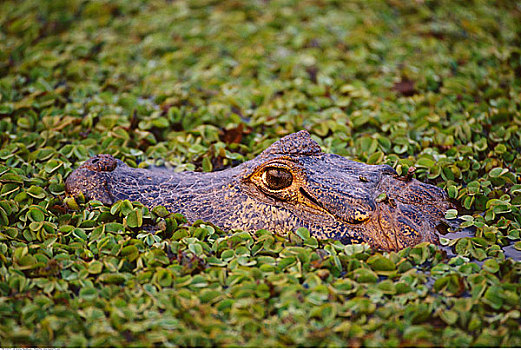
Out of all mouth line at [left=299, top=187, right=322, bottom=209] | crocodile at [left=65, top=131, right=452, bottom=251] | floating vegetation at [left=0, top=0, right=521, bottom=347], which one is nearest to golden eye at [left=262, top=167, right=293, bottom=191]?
crocodile at [left=65, top=131, right=452, bottom=251]


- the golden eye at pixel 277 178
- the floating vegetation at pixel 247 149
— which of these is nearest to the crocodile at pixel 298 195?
the golden eye at pixel 277 178

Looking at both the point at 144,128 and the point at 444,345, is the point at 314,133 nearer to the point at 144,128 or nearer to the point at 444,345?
the point at 144,128

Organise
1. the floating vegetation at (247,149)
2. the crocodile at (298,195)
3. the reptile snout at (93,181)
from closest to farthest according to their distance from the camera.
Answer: the floating vegetation at (247,149), the crocodile at (298,195), the reptile snout at (93,181)

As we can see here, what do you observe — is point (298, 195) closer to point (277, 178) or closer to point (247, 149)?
point (277, 178)

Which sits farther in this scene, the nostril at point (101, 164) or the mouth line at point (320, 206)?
the nostril at point (101, 164)

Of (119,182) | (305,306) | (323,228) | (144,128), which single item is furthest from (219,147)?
(305,306)

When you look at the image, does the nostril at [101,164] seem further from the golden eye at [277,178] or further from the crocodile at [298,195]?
the golden eye at [277,178]

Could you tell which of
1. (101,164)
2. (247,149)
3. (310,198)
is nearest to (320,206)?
(310,198)

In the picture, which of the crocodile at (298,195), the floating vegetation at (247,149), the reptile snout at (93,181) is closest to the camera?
the floating vegetation at (247,149)
